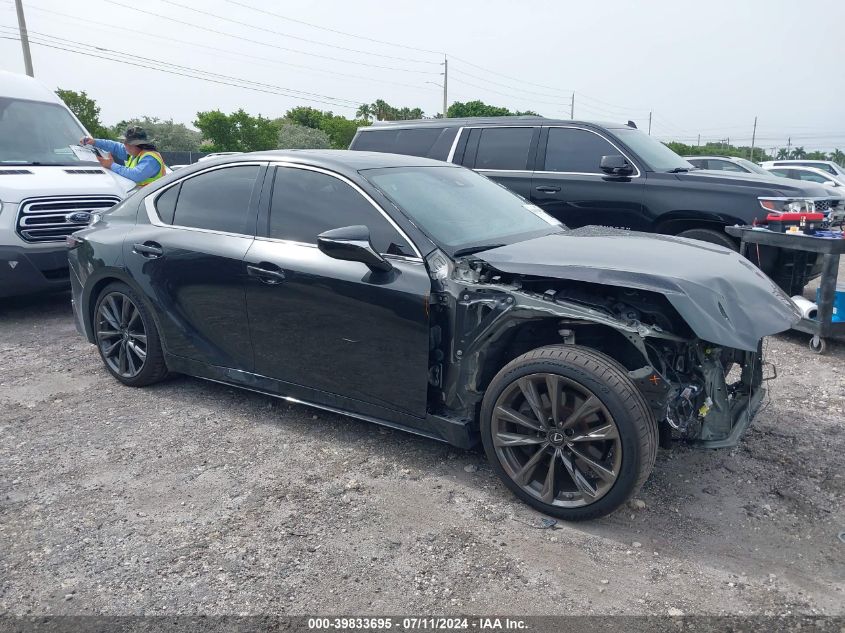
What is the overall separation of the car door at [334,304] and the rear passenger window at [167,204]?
0.90 m

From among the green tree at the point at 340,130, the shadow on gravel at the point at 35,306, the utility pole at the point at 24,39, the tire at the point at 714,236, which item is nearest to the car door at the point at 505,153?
the tire at the point at 714,236

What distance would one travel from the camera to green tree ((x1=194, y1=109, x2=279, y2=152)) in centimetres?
4597

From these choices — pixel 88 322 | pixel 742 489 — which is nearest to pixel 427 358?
pixel 742 489

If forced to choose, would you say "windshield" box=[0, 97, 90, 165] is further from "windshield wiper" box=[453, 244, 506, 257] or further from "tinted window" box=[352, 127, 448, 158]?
"windshield wiper" box=[453, 244, 506, 257]

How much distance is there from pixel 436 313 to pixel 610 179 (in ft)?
14.1

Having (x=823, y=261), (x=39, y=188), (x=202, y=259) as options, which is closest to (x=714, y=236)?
(x=823, y=261)

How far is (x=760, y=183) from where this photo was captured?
654 cm

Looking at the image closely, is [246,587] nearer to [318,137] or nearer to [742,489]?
[742,489]

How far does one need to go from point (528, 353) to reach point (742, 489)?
140 cm

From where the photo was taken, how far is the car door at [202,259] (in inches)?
167

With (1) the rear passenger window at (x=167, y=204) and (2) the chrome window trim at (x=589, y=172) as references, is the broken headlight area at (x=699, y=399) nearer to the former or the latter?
(1) the rear passenger window at (x=167, y=204)

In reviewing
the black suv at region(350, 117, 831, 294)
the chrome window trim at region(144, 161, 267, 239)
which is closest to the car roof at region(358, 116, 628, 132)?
the black suv at region(350, 117, 831, 294)

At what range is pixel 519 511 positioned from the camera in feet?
10.9

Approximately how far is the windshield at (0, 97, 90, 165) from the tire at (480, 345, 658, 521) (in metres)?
6.62
